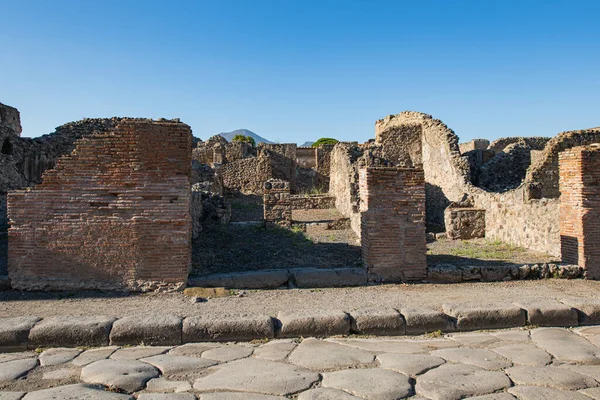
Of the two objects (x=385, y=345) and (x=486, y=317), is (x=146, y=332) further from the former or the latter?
(x=486, y=317)

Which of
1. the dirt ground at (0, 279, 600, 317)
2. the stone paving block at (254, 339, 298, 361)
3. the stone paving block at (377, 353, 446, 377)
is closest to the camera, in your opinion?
the stone paving block at (377, 353, 446, 377)

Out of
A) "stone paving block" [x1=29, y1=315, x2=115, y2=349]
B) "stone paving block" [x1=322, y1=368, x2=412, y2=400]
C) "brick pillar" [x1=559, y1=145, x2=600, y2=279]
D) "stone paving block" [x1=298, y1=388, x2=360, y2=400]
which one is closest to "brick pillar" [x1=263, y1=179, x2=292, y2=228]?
"brick pillar" [x1=559, y1=145, x2=600, y2=279]

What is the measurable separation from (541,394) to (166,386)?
2802mm

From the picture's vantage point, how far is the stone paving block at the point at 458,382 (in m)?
3.66

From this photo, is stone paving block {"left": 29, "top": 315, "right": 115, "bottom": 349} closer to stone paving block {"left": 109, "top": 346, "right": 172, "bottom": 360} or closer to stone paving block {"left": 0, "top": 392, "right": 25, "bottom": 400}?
stone paving block {"left": 109, "top": 346, "right": 172, "bottom": 360}

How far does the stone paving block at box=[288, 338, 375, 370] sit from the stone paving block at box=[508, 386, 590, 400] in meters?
1.23

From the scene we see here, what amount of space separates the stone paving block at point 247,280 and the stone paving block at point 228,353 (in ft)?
6.77

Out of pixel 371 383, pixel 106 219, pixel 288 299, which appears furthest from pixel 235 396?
pixel 106 219

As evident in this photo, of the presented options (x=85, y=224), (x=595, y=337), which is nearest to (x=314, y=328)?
(x=595, y=337)

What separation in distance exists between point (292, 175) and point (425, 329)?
2296 centimetres

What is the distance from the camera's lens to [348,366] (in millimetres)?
4273

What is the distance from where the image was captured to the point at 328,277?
7199 mm

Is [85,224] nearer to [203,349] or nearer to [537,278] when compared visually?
[203,349]

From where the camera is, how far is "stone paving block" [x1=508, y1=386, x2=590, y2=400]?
11.7 ft
